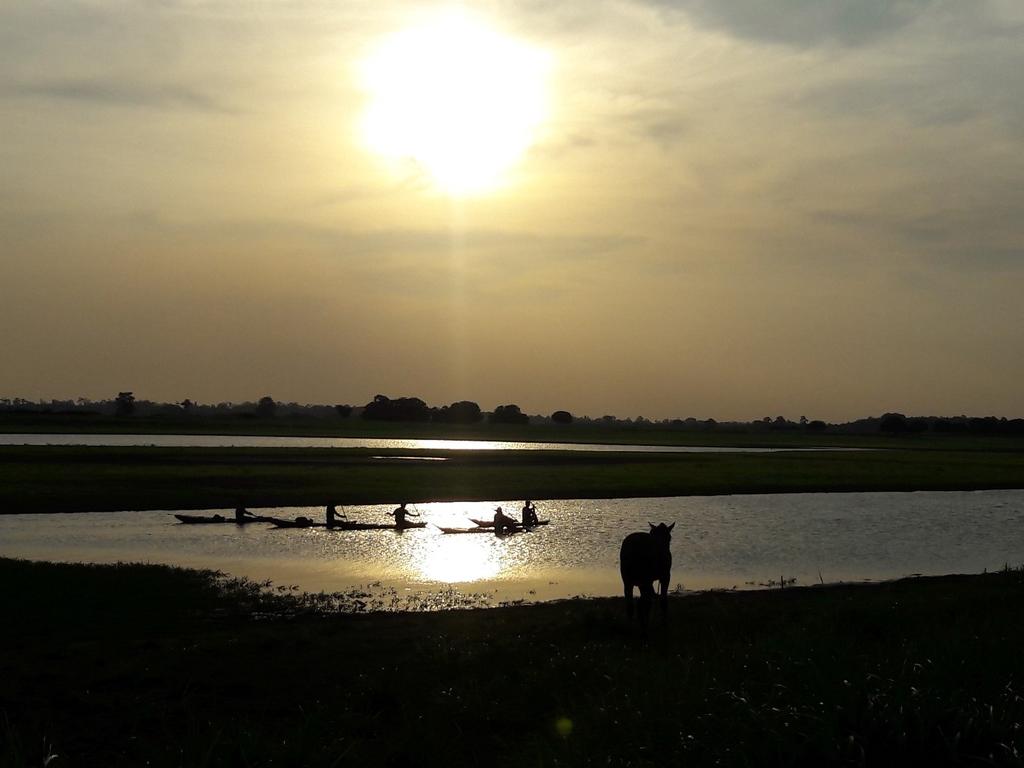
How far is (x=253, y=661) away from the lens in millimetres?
17656

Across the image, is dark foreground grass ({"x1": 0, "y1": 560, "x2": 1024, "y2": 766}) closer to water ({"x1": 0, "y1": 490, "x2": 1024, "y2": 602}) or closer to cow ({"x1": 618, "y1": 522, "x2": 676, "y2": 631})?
cow ({"x1": 618, "y1": 522, "x2": 676, "y2": 631})

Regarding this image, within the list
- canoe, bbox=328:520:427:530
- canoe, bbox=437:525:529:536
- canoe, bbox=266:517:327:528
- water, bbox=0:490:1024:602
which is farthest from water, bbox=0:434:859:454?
canoe, bbox=437:525:529:536

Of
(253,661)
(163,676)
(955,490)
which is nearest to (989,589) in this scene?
(253,661)

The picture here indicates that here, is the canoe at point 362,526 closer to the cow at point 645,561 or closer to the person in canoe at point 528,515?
the person in canoe at point 528,515

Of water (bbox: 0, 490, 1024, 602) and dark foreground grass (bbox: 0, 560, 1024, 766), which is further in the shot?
water (bbox: 0, 490, 1024, 602)

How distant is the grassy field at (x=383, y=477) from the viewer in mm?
53969

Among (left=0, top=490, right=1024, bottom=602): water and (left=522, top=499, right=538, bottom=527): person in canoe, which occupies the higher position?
(left=522, top=499, right=538, bottom=527): person in canoe

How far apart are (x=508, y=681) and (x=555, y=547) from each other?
23003 millimetres

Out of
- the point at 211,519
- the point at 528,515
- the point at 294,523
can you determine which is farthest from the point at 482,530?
the point at 211,519

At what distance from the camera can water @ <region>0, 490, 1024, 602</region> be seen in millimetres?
30875

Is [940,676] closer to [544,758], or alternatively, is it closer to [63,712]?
[544,758]

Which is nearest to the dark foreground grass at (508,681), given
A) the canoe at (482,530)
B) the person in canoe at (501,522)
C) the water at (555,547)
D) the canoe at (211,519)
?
the water at (555,547)

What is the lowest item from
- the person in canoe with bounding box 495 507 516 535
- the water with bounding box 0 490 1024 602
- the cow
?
the water with bounding box 0 490 1024 602

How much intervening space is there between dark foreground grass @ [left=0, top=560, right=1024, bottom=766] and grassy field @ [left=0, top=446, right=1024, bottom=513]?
27.4 metres
